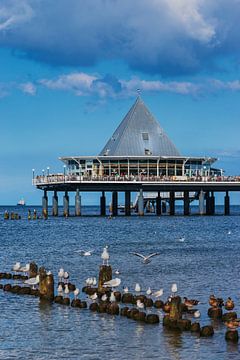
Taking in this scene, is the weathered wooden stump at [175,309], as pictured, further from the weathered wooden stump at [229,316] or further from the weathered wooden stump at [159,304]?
the weathered wooden stump at [159,304]

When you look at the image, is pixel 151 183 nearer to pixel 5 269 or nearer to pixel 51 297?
pixel 5 269

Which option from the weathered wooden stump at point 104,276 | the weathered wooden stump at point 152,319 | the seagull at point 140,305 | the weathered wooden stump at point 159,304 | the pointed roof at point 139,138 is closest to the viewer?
the weathered wooden stump at point 152,319

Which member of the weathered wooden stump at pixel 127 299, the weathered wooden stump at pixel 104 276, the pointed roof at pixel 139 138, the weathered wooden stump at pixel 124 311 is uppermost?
the pointed roof at pixel 139 138

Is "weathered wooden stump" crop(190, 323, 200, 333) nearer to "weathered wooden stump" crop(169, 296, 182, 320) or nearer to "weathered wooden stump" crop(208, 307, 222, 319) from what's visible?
"weathered wooden stump" crop(169, 296, 182, 320)

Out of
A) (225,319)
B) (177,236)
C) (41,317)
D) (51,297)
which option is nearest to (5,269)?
(51,297)

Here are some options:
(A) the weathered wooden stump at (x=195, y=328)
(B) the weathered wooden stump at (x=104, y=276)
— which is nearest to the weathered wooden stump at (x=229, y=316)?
(A) the weathered wooden stump at (x=195, y=328)

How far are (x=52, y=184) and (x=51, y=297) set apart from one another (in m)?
89.6

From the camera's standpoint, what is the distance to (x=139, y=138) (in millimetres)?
143375

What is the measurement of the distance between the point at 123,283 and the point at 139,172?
295 ft

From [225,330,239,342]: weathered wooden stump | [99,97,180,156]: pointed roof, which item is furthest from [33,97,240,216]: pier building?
[225,330,239,342]: weathered wooden stump

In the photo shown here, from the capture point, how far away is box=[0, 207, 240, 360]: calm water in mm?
28381

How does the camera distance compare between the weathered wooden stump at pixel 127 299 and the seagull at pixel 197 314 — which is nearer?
the seagull at pixel 197 314

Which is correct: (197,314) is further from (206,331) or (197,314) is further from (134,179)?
(134,179)

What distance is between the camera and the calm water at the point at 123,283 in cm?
2838
